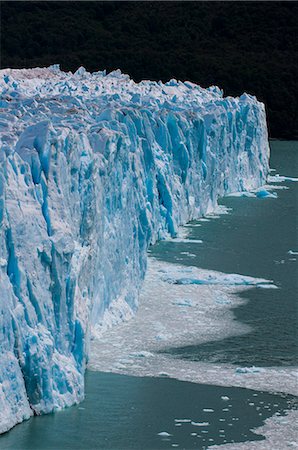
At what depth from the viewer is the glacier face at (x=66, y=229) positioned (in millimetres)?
8641

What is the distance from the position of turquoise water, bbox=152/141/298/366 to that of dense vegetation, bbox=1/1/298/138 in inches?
867

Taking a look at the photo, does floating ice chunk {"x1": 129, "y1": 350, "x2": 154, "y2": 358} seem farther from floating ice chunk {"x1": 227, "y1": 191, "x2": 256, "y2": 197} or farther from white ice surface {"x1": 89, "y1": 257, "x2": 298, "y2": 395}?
floating ice chunk {"x1": 227, "y1": 191, "x2": 256, "y2": 197}

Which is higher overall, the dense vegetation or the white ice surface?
the dense vegetation

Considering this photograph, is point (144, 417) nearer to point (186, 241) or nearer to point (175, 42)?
point (186, 241)

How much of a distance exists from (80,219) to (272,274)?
586 cm

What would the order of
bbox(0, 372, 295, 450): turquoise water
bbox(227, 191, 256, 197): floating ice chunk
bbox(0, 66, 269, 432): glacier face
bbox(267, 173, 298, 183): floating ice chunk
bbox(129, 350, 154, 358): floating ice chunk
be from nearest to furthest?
bbox(0, 372, 295, 450): turquoise water < bbox(0, 66, 269, 432): glacier face < bbox(129, 350, 154, 358): floating ice chunk < bbox(227, 191, 256, 197): floating ice chunk < bbox(267, 173, 298, 183): floating ice chunk

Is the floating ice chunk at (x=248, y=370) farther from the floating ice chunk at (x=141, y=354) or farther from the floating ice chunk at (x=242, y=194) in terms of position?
the floating ice chunk at (x=242, y=194)

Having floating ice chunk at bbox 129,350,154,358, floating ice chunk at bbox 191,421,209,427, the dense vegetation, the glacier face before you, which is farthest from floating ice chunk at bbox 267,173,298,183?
floating ice chunk at bbox 191,421,209,427

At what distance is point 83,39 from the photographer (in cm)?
5238

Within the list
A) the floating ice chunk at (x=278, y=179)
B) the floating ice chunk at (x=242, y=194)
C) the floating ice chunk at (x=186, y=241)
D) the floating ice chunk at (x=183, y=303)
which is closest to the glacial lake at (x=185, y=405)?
the floating ice chunk at (x=183, y=303)

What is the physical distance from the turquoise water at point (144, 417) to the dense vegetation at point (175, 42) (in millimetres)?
35899

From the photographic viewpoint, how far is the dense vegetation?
158 feet

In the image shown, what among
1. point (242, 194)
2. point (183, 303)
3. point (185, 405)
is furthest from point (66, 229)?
point (242, 194)

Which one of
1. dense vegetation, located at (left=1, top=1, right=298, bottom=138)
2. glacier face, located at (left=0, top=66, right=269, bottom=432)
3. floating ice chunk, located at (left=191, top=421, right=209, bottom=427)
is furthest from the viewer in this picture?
dense vegetation, located at (left=1, top=1, right=298, bottom=138)
